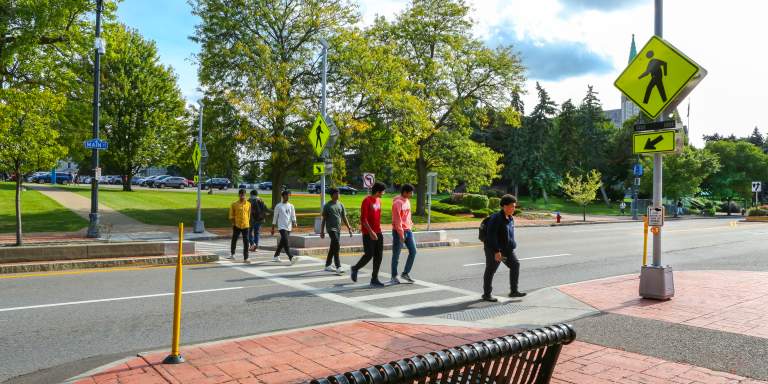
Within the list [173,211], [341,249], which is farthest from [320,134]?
[173,211]

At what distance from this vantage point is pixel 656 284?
8164mm

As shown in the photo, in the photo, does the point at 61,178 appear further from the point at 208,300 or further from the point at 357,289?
the point at 357,289

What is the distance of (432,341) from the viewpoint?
5699mm

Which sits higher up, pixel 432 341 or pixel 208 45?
pixel 208 45

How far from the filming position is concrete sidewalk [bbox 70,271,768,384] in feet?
15.2

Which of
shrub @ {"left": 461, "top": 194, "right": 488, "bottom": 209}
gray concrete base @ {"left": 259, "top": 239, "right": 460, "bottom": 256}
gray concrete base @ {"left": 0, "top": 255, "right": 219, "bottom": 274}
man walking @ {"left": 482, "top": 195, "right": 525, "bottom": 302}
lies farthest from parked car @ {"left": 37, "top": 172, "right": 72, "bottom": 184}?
man walking @ {"left": 482, "top": 195, "right": 525, "bottom": 302}

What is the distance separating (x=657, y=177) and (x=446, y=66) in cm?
2690

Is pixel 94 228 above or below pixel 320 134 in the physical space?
below

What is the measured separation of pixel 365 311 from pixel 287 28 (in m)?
22.7

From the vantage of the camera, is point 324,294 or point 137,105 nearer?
point 324,294

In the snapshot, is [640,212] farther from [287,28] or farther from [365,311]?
[365,311]

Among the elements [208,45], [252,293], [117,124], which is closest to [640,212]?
[208,45]

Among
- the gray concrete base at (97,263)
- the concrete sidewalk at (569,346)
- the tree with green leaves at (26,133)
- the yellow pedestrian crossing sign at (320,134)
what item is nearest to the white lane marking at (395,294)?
the concrete sidewalk at (569,346)

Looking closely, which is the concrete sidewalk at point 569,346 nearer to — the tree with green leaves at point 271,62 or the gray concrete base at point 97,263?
the gray concrete base at point 97,263
